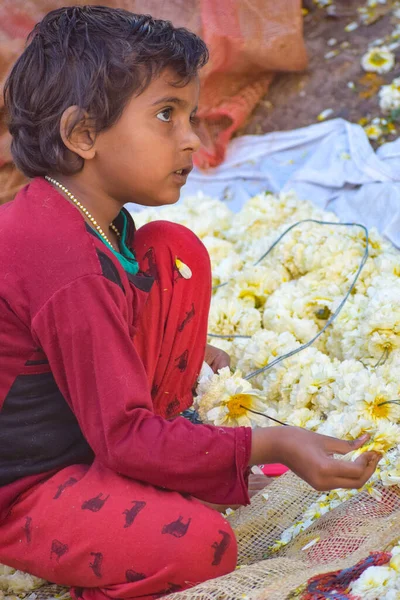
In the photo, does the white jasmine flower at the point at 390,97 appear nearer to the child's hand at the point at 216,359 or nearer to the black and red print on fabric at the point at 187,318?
the child's hand at the point at 216,359

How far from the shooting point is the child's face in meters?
1.81

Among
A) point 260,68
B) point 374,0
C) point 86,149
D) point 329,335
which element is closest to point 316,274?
point 329,335

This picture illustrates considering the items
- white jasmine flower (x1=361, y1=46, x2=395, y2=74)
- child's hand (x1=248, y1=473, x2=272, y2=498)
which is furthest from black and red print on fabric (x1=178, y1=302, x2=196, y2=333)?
white jasmine flower (x1=361, y1=46, x2=395, y2=74)

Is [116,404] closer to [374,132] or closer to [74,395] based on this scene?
[74,395]

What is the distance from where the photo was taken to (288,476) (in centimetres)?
201

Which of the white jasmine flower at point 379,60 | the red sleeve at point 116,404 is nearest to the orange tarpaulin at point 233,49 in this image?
the white jasmine flower at point 379,60

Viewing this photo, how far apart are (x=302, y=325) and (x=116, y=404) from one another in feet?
3.90

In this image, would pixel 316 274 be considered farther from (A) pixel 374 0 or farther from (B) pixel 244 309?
(A) pixel 374 0

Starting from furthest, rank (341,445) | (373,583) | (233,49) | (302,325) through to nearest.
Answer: (233,49)
(302,325)
(341,445)
(373,583)

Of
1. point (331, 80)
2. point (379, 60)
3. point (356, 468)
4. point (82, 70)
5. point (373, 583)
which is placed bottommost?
point (331, 80)

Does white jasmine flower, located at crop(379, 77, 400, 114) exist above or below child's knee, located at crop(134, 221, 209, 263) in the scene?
below

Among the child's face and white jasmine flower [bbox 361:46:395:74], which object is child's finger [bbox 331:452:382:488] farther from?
white jasmine flower [bbox 361:46:395:74]

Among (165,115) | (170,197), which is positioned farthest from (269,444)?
(165,115)

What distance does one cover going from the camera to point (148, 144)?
1.81m
